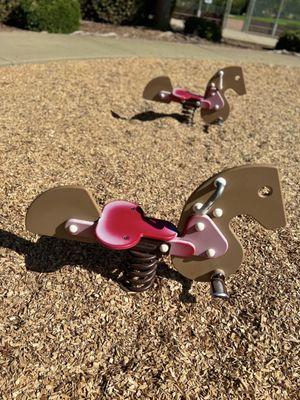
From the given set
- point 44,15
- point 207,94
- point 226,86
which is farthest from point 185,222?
point 44,15

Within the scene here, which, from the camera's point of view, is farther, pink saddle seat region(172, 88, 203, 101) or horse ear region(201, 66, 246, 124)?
horse ear region(201, 66, 246, 124)

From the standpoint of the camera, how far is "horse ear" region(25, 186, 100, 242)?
264 cm

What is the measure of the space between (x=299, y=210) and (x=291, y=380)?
2.13 m

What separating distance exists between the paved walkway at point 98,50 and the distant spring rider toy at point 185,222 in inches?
216

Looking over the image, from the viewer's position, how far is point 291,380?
2539 millimetres

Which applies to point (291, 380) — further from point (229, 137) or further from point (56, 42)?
point (56, 42)

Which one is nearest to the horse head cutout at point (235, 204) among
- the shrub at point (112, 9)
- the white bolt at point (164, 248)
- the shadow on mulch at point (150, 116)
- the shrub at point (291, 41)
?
the white bolt at point (164, 248)

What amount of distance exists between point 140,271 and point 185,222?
47 centimetres

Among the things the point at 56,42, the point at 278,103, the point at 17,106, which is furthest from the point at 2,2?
the point at 278,103

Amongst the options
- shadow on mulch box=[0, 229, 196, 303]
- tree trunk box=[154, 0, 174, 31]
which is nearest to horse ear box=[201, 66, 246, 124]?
shadow on mulch box=[0, 229, 196, 303]

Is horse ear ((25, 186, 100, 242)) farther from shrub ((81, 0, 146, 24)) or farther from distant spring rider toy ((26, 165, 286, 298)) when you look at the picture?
shrub ((81, 0, 146, 24))

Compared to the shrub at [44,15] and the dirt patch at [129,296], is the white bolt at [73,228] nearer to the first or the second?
the dirt patch at [129,296]

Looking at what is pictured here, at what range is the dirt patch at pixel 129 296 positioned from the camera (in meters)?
2.44

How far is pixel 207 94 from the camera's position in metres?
5.91
